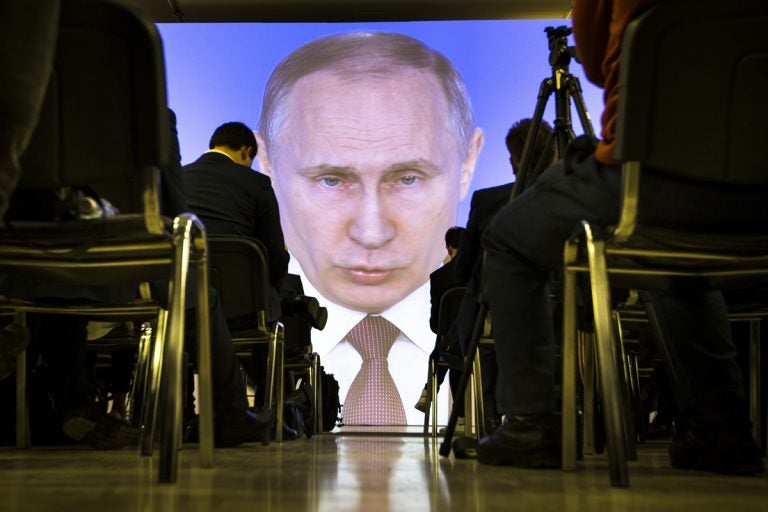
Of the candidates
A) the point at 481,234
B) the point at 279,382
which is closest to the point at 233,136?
the point at 279,382

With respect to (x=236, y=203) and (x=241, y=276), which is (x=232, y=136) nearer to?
(x=236, y=203)

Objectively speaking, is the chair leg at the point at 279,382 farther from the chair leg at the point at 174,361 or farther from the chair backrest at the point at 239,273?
the chair leg at the point at 174,361

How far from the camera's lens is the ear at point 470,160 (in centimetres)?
609

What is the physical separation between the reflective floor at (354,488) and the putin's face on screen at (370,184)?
4163 millimetres

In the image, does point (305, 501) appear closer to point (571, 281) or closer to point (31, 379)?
point (571, 281)

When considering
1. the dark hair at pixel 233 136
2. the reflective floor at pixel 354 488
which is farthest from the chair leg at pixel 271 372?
the reflective floor at pixel 354 488

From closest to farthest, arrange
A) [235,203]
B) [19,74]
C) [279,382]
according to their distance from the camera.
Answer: [19,74], [279,382], [235,203]

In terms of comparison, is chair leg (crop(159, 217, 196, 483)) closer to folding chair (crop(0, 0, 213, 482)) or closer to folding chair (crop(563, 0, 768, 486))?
folding chair (crop(0, 0, 213, 482))

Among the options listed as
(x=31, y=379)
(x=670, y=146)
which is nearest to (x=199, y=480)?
(x=670, y=146)

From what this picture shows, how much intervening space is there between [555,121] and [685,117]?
0.89 meters

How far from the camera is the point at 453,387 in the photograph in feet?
15.3

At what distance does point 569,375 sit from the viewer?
1641mm

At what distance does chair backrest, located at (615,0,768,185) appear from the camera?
136 centimetres

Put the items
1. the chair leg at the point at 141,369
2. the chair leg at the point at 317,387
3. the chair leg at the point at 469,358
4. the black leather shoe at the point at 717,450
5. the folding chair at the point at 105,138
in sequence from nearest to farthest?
the folding chair at the point at 105,138 < the black leather shoe at the point at 717,450 < the chair leg at the point at 469,358 < the chair leg at the point at 141,369 < the chair leg at the point at 317,387
